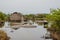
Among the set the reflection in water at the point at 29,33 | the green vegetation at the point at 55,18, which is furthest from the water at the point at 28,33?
the green vegetation at the point at 55,18

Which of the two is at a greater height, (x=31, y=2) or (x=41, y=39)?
(x=31, y=2)

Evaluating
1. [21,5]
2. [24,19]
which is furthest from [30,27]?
[21,5]

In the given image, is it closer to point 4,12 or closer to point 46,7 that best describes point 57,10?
point 46,7

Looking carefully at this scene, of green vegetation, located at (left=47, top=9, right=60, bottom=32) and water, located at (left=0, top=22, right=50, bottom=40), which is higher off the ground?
green vegetation, located at (left=47, top=9, right=60, bottom=32)

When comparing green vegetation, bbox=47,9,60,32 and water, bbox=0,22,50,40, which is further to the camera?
water, bbox=0,22,50,40

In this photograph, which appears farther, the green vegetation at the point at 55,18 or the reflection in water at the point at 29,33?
the reflection in water at the point at 29,33

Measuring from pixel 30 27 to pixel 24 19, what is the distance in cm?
24

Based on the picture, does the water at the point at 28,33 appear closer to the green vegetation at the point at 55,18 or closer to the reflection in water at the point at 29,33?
the reflection in water at the point at 29,33

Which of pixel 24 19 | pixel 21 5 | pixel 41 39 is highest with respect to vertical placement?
pixel 21 5

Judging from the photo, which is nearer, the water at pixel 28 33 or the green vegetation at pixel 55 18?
the green vegetation at pixel 55 18

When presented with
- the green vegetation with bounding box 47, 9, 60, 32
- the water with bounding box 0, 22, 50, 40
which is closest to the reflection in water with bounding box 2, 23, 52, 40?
the water with bounding box 0, 22, 50, 40

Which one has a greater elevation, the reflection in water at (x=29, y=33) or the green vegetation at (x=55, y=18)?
the green vegetation at (x=55, y=18)

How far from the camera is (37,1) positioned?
5.41 metres

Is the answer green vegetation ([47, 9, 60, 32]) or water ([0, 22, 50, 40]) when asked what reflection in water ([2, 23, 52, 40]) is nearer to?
water ([0, 22, 50, 40])
